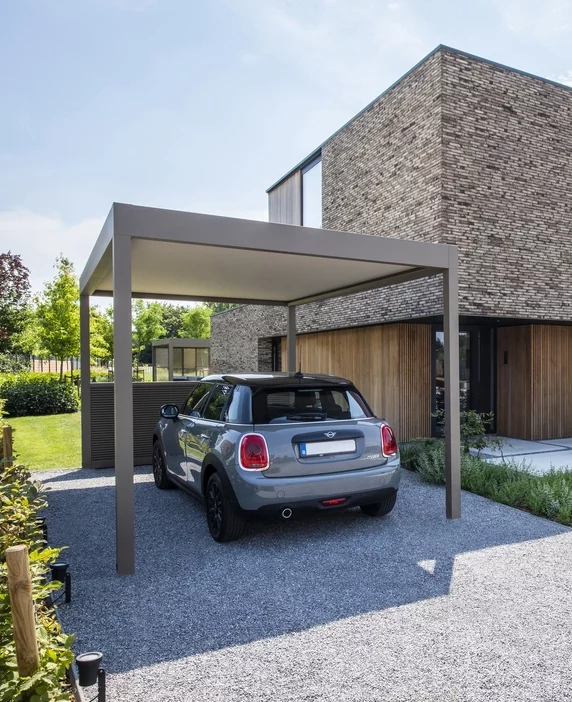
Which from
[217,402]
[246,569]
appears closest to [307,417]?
[217,402]

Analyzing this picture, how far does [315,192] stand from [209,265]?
29.7ft

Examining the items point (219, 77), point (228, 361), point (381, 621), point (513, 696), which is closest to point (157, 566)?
point (381, 621)

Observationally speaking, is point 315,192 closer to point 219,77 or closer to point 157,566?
point 219,77

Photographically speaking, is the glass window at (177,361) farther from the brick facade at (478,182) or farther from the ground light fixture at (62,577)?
the ground light fixture at (62,577)

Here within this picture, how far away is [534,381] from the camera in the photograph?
1157 cm

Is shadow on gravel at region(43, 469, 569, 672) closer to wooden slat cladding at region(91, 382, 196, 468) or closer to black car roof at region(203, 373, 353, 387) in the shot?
black car roof at region(203, 373, 353, 387)

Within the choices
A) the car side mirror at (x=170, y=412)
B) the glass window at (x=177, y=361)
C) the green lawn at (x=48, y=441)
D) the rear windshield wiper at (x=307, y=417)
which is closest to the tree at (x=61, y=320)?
the green lawn at (x=48, y=441)

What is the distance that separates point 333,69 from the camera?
880 cm

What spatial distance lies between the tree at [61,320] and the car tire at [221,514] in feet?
57.8

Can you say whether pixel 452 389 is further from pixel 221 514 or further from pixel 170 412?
pixel 170 412

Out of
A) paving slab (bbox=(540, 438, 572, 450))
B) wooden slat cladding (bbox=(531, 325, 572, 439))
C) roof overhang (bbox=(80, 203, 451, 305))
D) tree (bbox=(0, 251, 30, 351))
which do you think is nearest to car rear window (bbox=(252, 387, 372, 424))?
roof overhang (bbox=(80, 203, 451, 305))

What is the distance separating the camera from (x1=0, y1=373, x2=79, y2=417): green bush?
16.8 meters

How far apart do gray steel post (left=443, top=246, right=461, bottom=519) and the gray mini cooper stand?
2.31 feet

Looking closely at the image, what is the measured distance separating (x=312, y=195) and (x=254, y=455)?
11.4 metres
